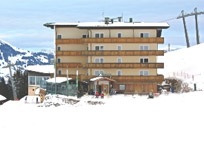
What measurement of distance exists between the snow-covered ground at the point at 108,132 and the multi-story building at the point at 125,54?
82.9 feet

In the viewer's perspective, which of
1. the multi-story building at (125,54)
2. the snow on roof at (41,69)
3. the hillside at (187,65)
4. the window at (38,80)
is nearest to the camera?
the multi-story building at (125,54)

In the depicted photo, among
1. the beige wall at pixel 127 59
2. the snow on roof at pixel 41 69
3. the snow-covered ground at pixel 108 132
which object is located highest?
the beige wall at pixel 127 59

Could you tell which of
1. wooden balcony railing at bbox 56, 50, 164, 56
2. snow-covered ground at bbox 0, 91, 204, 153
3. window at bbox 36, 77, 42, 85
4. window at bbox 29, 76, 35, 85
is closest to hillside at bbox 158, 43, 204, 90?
wooden balcony railing at bbox 56, 50, 164, 56

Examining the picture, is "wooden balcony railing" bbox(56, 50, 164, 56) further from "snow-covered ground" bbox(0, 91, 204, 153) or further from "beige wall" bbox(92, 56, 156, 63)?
"snow-covered ground" bbox(0, 91, 204, 153)

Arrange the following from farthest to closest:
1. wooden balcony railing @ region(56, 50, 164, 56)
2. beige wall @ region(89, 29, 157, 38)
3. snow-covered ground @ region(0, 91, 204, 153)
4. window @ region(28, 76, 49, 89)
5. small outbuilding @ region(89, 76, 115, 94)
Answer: window @ region(28, 76, 49, 89), beige wall @ region(89, 29, 157, 38), wooden balcony railing @ region(56, 50, 164, 56), small outbuilding @ region(89, 76, 115, 94), snow-covered ground @ region(0, 91, 204, 153)

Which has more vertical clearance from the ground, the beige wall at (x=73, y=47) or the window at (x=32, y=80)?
the beige wall at (x=73, y=47)

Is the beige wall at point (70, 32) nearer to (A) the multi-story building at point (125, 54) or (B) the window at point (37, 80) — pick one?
(A) the multi-story building at point (125, 54)

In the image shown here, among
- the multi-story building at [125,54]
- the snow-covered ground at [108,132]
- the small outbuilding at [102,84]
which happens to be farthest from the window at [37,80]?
the snow-covered ground at [108,132]

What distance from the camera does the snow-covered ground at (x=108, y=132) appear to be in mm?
22906

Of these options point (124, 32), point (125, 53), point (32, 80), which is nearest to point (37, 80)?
point (32, 80)

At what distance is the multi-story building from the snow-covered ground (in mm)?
25258

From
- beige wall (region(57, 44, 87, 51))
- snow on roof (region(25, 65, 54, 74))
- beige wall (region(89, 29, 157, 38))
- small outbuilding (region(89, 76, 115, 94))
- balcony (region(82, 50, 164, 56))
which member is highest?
beige wall (region(89, 29, 157, 38))

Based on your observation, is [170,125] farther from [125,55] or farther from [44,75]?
[44,75]

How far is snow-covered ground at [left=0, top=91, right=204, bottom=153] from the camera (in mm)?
22906
